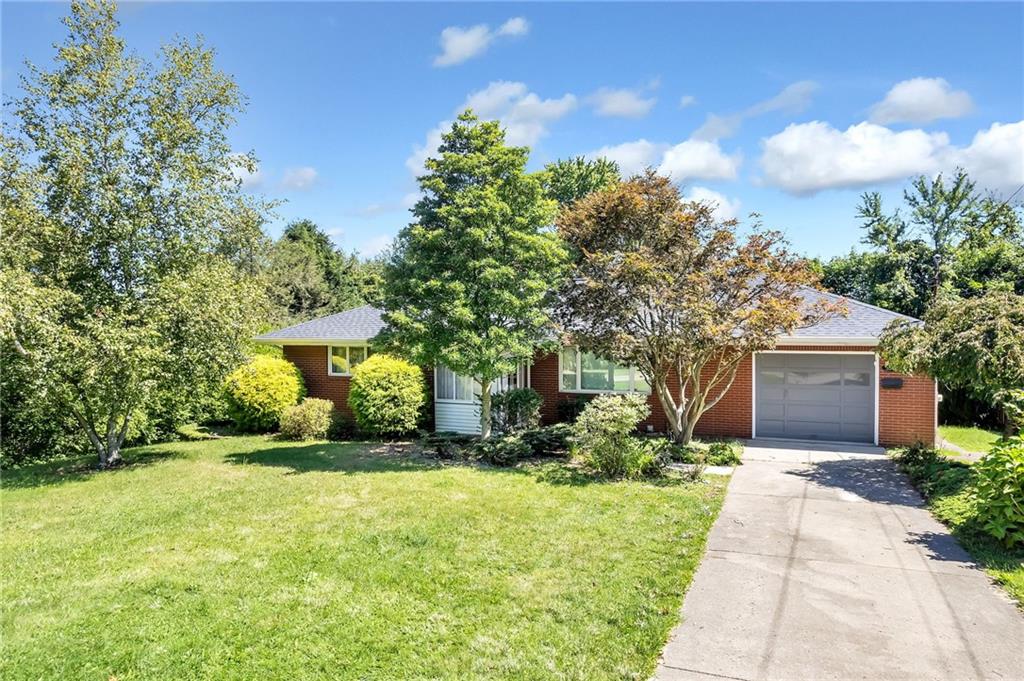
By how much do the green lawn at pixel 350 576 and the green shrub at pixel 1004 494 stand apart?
2.98m

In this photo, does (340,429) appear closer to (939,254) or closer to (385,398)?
(385,398)

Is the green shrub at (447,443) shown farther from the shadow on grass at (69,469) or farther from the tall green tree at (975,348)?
the tall green tree at (975,348)

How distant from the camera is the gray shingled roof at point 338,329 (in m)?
16.6

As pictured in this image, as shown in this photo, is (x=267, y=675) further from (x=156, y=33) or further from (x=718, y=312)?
(x=156, y=33)

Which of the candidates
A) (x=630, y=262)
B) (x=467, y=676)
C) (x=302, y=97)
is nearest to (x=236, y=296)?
(x=302, y=97)

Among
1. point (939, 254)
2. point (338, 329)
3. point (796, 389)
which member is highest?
point (939, 254)

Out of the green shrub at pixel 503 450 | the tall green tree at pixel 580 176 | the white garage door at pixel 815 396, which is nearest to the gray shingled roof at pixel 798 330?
the white garage door at pixel 815 396

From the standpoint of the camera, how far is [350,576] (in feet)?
18.3

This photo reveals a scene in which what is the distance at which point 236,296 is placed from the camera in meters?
11.6

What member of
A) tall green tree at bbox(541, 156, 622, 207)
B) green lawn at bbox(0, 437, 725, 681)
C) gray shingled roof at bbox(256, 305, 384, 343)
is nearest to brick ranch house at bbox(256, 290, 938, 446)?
gray shingled roof at bbox(256, 305, 384, 343)

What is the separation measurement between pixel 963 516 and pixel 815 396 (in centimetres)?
637

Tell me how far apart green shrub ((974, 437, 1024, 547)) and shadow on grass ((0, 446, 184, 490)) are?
14.0 m

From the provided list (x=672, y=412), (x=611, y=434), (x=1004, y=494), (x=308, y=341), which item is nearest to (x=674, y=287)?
(x=672, y=412)

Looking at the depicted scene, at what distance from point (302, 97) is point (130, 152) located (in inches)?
163
